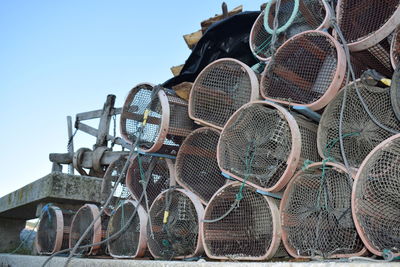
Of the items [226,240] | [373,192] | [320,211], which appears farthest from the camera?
[226,240]

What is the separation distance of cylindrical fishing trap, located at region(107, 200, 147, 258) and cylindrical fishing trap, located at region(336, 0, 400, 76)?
2321 millimetres

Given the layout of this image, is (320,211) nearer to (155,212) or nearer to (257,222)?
(257,222)

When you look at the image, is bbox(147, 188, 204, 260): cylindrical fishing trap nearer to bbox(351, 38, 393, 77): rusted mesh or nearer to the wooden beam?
bbox(351, 38, 393, 77): rusted mesh

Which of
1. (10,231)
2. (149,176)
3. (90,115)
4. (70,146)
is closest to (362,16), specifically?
(149,176)

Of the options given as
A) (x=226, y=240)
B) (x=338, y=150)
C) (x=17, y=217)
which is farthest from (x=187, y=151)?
(x=17, y=217)

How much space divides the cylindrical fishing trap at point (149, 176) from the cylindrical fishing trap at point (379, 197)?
1.99 meters

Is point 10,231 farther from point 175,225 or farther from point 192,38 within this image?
point 175,225

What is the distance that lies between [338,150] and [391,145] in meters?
0.64

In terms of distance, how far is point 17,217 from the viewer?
8102mm

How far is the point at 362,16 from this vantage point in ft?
10.5

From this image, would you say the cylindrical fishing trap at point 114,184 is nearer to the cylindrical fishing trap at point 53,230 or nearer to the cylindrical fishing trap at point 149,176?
the cylindrical fishing trap at point 149,176

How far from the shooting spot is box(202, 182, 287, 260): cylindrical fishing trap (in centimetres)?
301

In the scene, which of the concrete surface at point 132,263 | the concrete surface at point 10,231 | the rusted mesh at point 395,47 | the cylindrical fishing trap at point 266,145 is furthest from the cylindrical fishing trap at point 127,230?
the concrete surface at point 10,231

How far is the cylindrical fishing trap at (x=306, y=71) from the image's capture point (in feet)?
9.89
